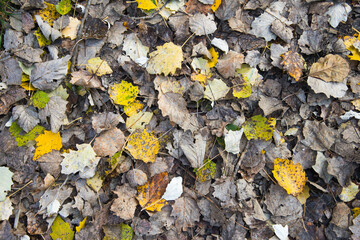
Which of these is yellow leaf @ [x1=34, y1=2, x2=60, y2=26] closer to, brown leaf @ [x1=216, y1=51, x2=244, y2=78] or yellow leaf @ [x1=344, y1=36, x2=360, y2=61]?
brown leaf @ [x1=216, y1=51, x2=244, y2=78]

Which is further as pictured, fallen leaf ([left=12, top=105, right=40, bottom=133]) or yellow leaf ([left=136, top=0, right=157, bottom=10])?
yellow leaf ([left=136, top=0, right=157, bottom=10])

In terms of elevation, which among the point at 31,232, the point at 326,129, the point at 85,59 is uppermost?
the point at 85,59

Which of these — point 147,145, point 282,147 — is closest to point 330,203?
point 282,147

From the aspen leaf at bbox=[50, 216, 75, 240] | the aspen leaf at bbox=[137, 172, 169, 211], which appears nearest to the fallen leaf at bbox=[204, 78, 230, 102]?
the aspen leaf at bbox=[137, 172, 169, 211]

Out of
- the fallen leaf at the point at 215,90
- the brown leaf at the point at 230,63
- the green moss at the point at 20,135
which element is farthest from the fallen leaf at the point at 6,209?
the brown leaf at the point at 230,63

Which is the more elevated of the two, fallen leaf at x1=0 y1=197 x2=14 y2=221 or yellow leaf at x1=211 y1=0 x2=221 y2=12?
yellow leaf at x1=211 y1=0 x2=221 y2=12

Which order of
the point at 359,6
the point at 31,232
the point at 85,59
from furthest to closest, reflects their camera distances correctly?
the point at 359,6 < the point at 85,59 < the point at 31,232

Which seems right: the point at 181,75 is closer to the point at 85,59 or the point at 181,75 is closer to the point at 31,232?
the point at 85,59

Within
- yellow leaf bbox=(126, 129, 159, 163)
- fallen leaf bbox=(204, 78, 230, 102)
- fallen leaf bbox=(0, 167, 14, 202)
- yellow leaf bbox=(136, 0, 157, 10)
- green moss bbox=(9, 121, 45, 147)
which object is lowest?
fallen leaf bbox=(0, 167, 14, 202)

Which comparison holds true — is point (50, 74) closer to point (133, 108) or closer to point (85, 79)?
point (85, 79)
